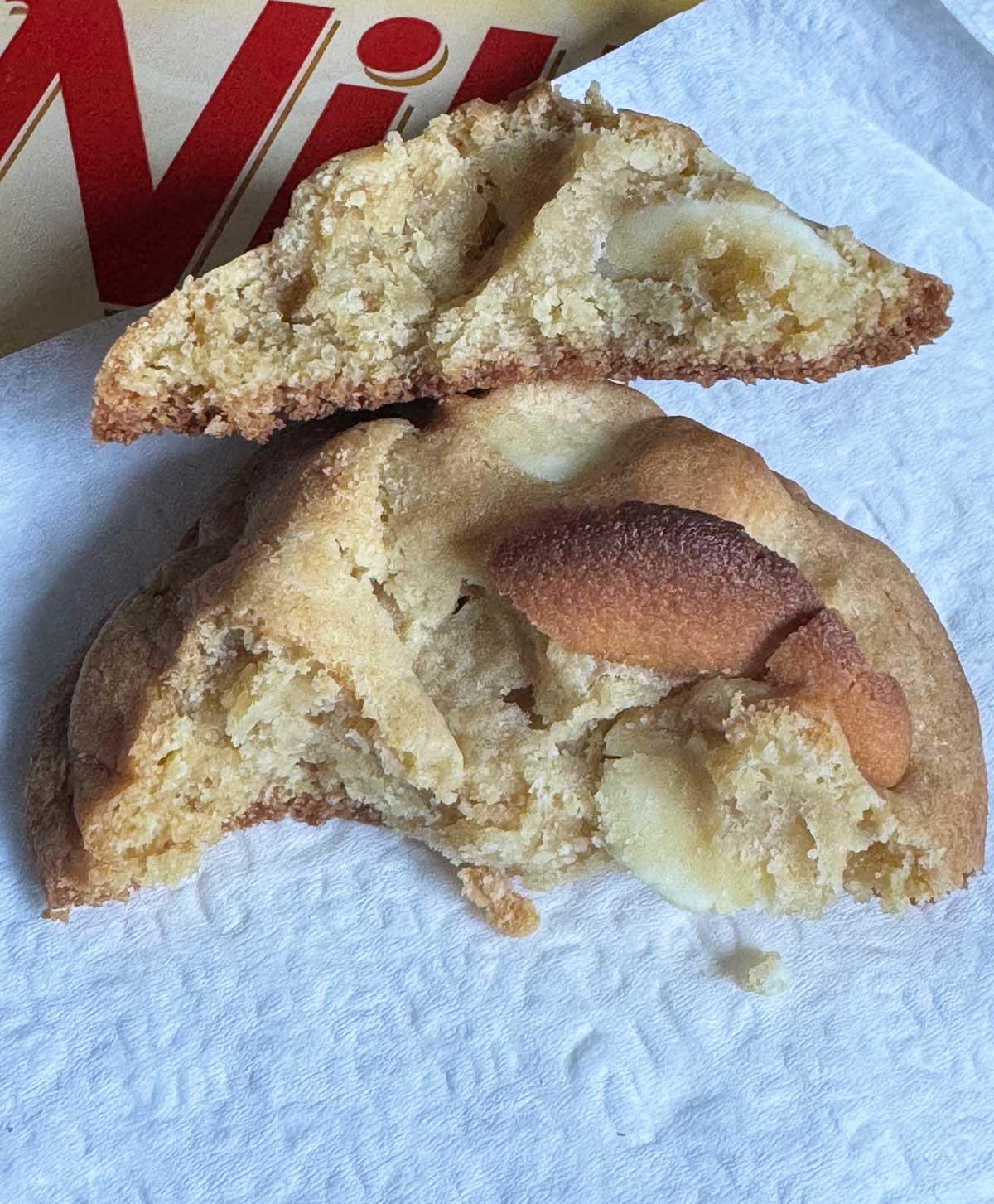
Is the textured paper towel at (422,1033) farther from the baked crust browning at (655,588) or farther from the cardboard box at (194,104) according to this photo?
the cardboard box at (194,104)

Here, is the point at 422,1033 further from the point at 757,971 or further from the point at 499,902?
the point at 757,971

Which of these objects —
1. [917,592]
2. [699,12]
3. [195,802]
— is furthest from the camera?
[699,12]

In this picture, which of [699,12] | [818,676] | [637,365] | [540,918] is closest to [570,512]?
[637,365]

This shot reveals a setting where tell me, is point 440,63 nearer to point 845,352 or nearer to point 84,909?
point 845,352

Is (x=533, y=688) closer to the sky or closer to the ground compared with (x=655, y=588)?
closer to the ground

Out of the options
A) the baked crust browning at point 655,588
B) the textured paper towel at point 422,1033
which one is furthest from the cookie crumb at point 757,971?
the baked crust browning at point 655,588

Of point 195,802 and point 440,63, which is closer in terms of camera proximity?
point 195,802

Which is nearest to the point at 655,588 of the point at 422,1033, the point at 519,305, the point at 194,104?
the point at 519,305
